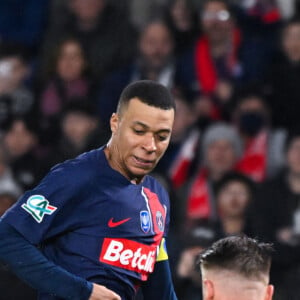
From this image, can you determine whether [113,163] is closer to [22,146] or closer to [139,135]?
[139,135]

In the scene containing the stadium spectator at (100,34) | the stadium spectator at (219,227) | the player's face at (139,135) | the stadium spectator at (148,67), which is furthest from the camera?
the stadium spectator at (100,34)

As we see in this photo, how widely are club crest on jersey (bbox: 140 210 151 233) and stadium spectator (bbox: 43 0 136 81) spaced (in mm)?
4533

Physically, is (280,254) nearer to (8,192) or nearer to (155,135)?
(8,192)

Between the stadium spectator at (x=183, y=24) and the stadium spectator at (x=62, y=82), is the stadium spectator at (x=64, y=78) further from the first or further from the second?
the stadium spectator at (x=183, y=24)

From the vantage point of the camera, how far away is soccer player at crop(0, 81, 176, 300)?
3.88 metres

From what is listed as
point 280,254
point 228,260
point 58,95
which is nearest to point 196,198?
point 280,254

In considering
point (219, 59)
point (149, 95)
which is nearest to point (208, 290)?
point (149, 95)

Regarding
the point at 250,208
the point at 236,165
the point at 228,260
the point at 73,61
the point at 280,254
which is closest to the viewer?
the point at 228,260

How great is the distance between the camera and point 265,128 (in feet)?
25.1

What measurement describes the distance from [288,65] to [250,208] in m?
1.33

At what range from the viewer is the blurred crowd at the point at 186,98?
276 inches

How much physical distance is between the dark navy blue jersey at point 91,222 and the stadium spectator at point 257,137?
349 centimetres

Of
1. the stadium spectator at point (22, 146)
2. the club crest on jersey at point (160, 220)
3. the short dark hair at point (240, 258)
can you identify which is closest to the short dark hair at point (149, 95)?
the club crest on jersey at point (160, 220)

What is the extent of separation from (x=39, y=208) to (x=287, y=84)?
4.09 metres
